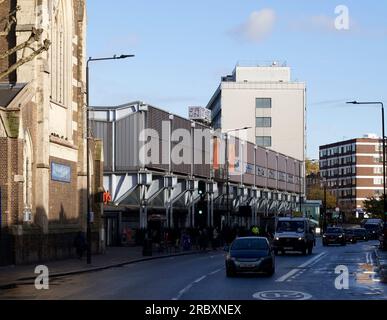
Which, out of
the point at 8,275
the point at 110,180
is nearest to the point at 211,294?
the point at 8,275

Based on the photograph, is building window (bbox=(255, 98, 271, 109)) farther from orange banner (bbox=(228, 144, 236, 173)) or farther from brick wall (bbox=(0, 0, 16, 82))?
brick wall (bbox=(0, 0, 16, 82))

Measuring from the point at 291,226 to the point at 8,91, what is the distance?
19.9 meters

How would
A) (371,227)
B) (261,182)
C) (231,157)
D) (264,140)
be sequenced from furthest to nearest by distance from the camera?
(264,140)
(371,227)
(261,182)
(231,157)

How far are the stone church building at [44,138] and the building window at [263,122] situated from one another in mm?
88687

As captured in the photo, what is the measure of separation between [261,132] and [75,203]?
307ft

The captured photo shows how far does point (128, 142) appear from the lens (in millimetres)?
64562

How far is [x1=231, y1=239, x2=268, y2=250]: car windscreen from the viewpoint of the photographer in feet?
98.8

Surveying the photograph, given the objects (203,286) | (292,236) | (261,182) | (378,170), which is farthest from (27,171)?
(378,170)

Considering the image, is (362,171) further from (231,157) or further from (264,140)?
(231,157)

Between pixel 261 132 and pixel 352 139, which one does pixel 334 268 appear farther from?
pixel 352 139

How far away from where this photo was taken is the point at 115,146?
6544 cm

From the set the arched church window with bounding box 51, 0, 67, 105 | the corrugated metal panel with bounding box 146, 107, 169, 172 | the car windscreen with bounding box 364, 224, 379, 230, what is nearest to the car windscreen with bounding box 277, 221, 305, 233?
the arched church window with bounding box 51, 0, 67, 105
